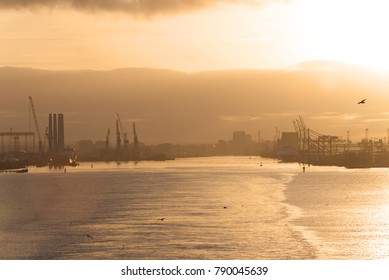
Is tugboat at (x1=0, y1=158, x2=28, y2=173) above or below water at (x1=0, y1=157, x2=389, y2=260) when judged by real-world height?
above

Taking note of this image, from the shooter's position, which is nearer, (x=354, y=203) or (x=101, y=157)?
(x=354, y=203)

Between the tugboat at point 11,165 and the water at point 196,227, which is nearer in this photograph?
the water at point 196,227

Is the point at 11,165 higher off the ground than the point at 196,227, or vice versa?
the point at 11,165

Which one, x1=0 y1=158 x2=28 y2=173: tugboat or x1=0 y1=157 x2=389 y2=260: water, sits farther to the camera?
x1=0 y1=158 x2=28 y2=173: tugboat

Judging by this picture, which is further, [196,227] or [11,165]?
[11,165]

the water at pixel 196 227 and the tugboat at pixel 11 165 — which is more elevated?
the tugboat at pixel 11 165
